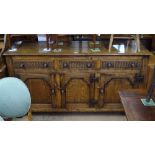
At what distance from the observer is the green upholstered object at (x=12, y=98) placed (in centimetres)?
153

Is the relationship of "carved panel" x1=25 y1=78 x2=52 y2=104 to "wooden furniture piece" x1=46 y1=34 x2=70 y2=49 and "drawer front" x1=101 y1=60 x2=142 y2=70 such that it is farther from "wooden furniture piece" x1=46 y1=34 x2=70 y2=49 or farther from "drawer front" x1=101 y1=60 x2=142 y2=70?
"drawer front" x1=101 y1=60 x2=142 y2=70

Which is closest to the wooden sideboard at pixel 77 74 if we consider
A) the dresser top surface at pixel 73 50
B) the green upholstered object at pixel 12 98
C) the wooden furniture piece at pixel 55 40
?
the dresser top surface at pixel 73 50

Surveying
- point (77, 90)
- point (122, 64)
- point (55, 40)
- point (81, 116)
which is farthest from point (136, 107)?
point (55, 40)

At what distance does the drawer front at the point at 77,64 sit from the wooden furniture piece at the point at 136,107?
2.27ft

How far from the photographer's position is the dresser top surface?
204 cm

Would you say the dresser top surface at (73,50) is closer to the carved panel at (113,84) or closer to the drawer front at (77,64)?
the drawer front at (77,64)

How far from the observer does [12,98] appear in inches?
61.1

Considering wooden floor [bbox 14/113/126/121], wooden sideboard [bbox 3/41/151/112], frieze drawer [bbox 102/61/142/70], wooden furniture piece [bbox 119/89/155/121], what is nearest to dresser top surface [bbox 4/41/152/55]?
wooden sideboard [bbox 3/41/151/112]

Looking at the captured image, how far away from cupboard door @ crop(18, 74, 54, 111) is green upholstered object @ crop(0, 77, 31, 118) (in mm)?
602

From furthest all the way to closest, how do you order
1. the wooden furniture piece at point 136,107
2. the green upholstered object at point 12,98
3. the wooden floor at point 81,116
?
the wooden floor at point 81,116
the green upholstered object at point 12,98
the wooden furniture piece at point 136,107

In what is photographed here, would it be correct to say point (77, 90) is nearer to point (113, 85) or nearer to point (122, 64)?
point (113, 85)
